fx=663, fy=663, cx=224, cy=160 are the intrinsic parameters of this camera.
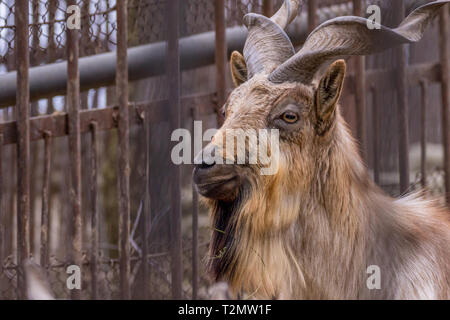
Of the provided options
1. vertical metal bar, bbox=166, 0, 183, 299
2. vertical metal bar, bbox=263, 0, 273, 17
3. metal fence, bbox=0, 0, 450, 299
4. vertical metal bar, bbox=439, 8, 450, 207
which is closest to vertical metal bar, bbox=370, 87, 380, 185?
metal fence, bbox=0, 0, 450, 299

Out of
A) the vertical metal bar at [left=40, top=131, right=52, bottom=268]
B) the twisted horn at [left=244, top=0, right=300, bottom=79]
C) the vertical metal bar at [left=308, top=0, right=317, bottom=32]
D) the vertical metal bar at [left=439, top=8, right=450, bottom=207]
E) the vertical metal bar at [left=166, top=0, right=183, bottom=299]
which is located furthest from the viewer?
the vertical metal bar at [left=439, top=8, right=450, bottom=207]

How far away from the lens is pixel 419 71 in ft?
21.0

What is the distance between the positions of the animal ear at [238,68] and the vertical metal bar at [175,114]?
635 millimetres

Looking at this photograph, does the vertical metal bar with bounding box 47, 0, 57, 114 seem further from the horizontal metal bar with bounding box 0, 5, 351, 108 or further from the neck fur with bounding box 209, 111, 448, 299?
the neck fur with bounding box 209, 111, 448, 299

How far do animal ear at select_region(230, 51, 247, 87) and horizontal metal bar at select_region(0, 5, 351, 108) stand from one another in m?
0.80

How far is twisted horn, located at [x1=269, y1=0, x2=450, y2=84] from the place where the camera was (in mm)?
3564

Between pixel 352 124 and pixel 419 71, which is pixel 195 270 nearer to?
pixel 352 124

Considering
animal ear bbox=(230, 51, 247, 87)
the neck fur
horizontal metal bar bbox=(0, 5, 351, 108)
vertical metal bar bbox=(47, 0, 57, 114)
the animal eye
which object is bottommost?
the neck fur

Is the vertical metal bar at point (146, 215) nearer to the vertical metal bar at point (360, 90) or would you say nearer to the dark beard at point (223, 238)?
the dark beard at point (223, 238)

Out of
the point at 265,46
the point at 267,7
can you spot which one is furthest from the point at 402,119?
the point at 265,46

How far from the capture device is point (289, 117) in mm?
3564

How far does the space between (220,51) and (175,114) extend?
32.2 inches

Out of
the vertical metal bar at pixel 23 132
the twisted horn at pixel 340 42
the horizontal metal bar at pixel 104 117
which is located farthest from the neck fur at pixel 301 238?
the horizontal metal bar at pixel 104 117
